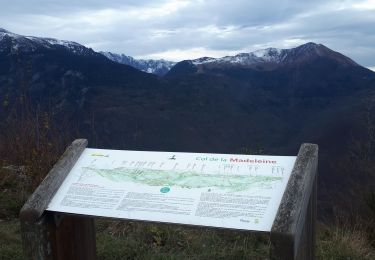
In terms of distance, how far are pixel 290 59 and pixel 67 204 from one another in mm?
112218

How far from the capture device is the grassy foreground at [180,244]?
3.93 m

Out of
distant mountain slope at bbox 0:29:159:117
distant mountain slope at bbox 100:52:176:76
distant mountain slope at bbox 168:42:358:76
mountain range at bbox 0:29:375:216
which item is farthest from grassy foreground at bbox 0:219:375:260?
distant mountain slope at bbox 100:52:176:76

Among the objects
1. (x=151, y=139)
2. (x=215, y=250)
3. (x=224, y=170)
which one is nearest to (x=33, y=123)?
(x=215, y=250)

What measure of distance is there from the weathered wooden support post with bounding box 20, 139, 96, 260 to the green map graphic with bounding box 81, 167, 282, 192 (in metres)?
0.18

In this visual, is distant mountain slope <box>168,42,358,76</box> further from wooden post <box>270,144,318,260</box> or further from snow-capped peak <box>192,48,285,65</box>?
wooden post <box>270,144,318,260</box>

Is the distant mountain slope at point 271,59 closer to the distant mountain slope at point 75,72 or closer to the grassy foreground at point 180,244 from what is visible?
the distant mountain slope at point 75,72

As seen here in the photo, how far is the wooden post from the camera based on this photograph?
2.13 metres

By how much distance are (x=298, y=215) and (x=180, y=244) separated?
2215 millimetres

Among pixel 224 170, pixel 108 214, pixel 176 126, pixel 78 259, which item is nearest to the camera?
pixel 108 214

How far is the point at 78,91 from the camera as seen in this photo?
61.1 meters

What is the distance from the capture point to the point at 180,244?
4273mm

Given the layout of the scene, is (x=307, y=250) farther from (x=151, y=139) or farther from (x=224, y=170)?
(x=151, y=139)

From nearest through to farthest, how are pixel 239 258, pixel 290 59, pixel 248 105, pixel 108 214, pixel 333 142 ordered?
1. pixel 108 214
2. pixel 239 258
3. pixel 333 142
4. pixel 248 105
5. pixel 290 59

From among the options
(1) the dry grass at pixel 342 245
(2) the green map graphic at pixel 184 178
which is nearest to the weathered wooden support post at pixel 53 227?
(2) the green map graphic at pixel 184 178
